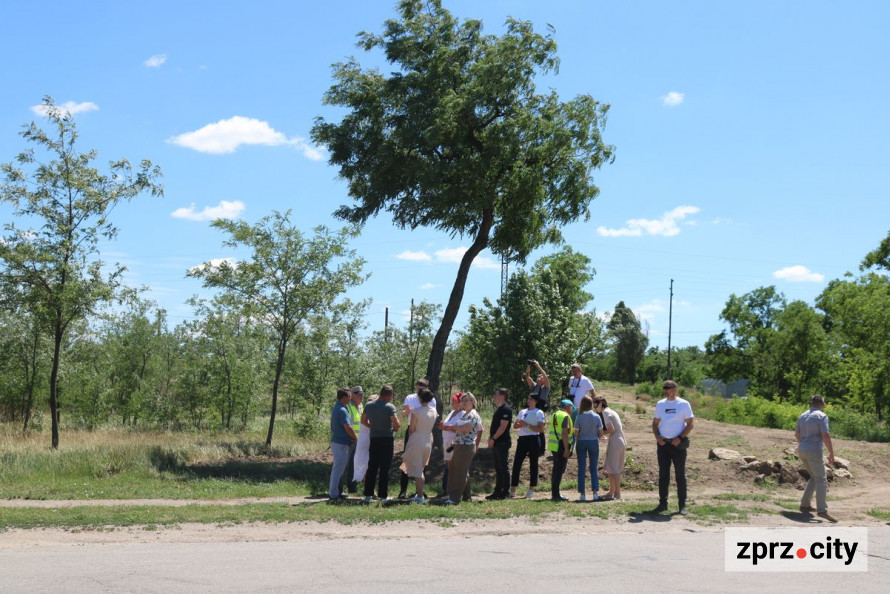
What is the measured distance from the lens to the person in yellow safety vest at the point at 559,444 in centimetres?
1255

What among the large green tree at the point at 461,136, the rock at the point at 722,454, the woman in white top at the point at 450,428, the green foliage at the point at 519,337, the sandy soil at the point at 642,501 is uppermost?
the large green tree at the point at 461,136

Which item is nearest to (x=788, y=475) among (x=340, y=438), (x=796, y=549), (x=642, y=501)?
(x=642, y=501)

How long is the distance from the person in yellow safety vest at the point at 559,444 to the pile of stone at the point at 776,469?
4982 millimetres

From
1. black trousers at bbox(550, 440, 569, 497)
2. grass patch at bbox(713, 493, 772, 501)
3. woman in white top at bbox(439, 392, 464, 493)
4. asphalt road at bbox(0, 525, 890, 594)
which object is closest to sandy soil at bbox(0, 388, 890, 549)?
grass patch at bbox(713, 493, 772, 501)

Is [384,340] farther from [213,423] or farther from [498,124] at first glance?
[498,124]

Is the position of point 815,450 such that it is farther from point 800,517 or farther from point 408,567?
point 408,567

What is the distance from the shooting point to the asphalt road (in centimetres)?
682

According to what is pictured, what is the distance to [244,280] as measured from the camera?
1977cm

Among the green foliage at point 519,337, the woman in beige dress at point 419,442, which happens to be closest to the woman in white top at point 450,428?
the woman in beige dress at point 419,442

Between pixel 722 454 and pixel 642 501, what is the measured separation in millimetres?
4514

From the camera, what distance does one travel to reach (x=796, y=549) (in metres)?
8.86

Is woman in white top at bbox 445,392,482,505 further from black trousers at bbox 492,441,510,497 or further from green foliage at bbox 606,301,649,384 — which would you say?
green foliage at bbox 606,301,649,384

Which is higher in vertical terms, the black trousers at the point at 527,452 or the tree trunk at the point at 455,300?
the tree trunk at the point at 455,300

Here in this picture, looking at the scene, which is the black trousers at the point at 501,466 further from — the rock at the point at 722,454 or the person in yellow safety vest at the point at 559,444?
the rock at the point at 722,454
